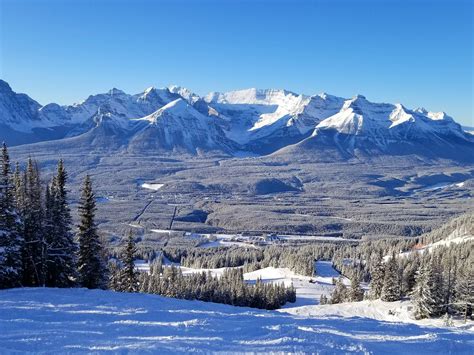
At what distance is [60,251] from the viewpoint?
41781 mm

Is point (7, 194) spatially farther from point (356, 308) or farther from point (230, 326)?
point (356, 308)

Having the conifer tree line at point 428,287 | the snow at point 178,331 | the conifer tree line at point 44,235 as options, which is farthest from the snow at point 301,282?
the snow at point 178,331

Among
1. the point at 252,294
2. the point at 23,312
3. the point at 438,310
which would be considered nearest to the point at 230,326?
the point at 23,312

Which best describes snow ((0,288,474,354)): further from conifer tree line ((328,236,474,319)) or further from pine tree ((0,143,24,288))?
conifer tree line ((328,236,474,319))

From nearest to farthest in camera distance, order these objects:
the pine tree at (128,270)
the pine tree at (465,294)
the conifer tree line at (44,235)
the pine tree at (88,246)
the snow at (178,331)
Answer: the snow at (178,331) → the conifer tree line at (44,235) → the pine tree at (88,246) → the pine tree at (128,270) → the pine tree at (465,294)

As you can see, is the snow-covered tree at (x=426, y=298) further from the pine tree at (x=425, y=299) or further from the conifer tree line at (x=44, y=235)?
the conifer tree line at (x=44, y=235)

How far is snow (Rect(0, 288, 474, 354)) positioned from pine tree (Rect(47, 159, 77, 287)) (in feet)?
31.5

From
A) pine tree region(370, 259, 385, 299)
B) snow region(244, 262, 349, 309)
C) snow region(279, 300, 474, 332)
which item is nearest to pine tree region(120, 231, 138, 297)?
snow region(279, 300, 474, 332)

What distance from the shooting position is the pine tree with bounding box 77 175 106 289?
43969mm

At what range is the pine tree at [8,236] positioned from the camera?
119 feet

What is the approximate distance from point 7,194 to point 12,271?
6.16m

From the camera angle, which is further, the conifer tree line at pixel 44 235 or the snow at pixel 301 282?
the snow at pixel 301 282

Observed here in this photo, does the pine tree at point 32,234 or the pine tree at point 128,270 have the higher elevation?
the pine tree at point 32,234

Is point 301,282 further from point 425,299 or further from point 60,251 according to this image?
point 60,251
